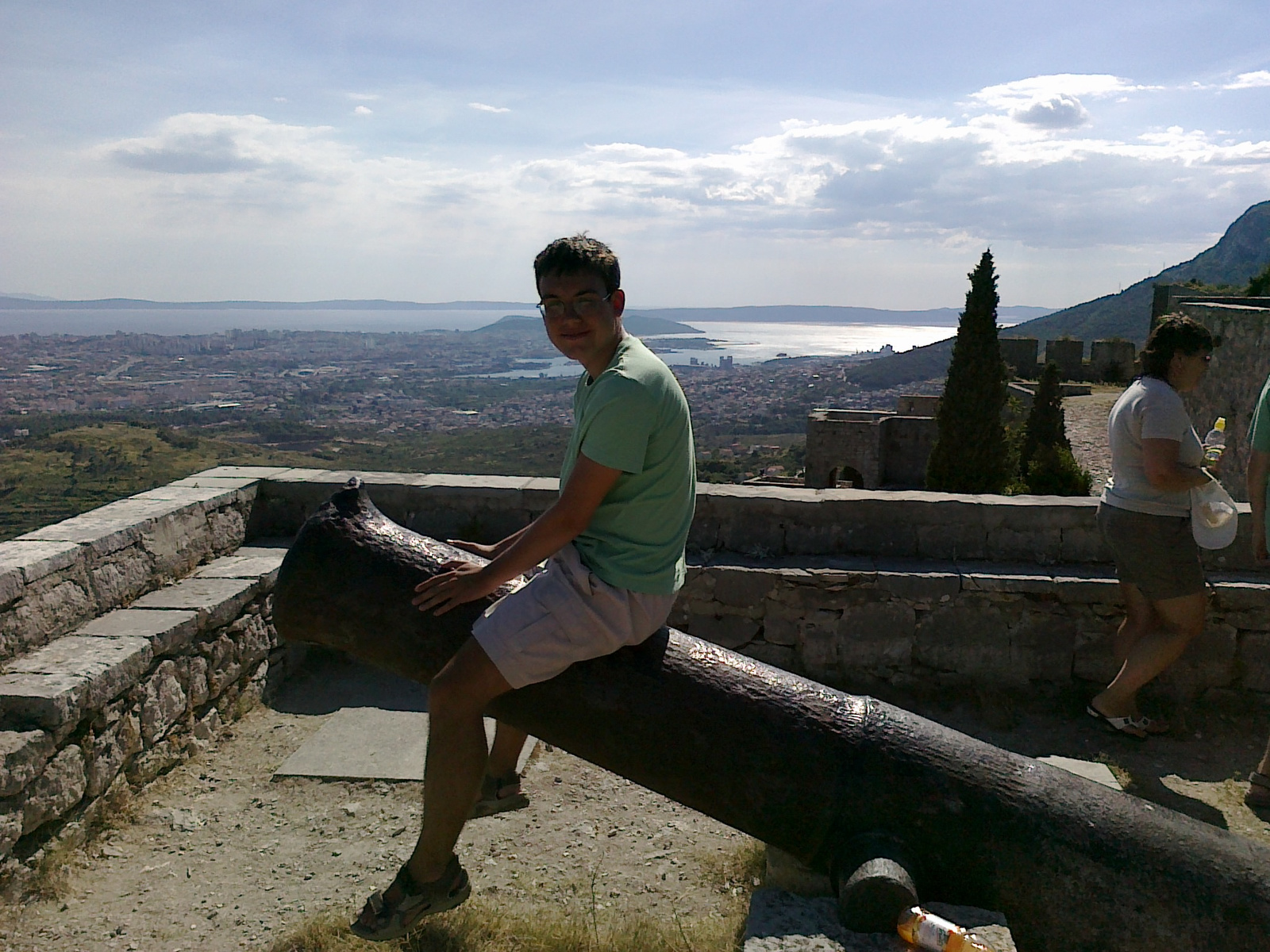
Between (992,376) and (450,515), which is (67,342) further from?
(450,515)

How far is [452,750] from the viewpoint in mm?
2273

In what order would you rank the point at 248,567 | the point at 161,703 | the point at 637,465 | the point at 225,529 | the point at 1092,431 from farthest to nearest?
1. the point at 1092,431
2. the point at 225,529
3. the point at 248,567
4. the point at 161,703
5. the point at 637,465

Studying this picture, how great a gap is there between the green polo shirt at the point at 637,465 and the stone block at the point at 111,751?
2478 millimetres

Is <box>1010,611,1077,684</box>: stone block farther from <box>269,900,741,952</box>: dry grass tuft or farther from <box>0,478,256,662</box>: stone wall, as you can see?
<box>0,478,256,662</box>: stone wall

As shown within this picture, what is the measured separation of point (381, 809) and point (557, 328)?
7.86 feet

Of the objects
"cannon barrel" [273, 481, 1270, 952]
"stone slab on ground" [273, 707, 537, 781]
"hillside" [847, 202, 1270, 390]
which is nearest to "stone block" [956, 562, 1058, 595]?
"stone slab on ground" [273, 707, 537, 781]

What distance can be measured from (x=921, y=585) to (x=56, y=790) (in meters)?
3.92

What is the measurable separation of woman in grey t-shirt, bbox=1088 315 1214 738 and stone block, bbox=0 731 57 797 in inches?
171

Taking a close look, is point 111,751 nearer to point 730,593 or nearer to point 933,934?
point 730,593

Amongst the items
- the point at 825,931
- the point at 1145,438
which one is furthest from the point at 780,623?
the point at 825,931

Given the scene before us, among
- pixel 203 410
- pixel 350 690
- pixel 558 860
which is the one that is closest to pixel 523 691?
pixel 558 860

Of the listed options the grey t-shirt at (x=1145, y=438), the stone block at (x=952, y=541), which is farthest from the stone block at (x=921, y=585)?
the grey t-shirt at (x=1145, y=438)

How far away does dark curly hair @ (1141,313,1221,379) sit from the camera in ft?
12.5

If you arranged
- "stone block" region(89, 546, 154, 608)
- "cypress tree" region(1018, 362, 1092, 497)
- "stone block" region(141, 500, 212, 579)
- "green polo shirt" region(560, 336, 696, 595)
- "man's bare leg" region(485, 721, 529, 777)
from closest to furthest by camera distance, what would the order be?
"green polo shirt" region(560, 336, 696, 595)
"man's bare leg" region(485, 721, 529, 777)
"stone block" region(89, 546, 154, 608)
"stone block" region(141, 500, 212, 579)
"cypress tree" region(1018, 362, 1092, 497)
